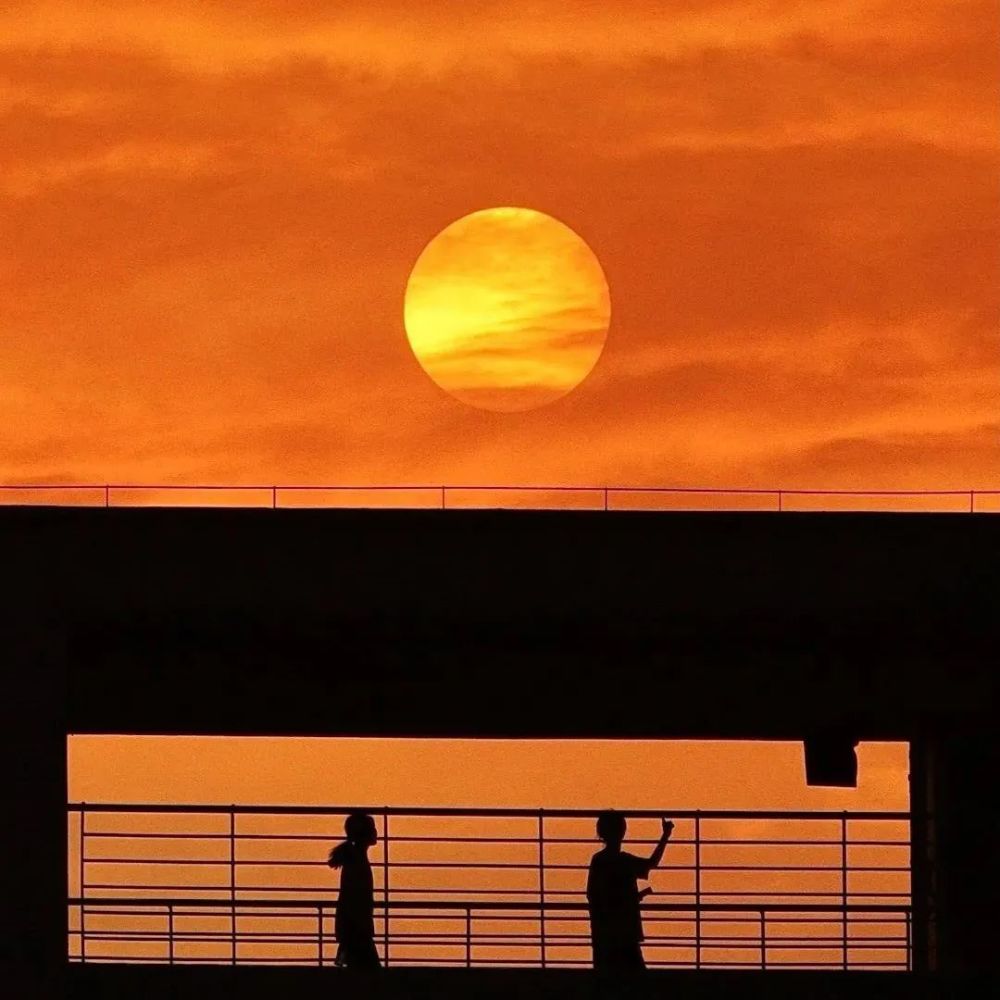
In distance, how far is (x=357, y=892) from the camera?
20797 millimetres

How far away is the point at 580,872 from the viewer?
22.6 m

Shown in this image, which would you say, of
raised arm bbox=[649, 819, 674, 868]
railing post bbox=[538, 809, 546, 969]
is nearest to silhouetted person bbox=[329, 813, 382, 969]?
railing post bbox=[538, 809, 546, 969]

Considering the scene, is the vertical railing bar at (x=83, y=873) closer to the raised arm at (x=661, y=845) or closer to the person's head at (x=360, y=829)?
the person's head at (x=360, y=829)

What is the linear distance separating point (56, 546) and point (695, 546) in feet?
15.6

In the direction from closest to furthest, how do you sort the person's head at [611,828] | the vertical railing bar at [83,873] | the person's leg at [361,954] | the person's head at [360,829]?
the person's head at [611,828], the person's head at [360,829], the person's leg at [361,954], the vertical railing bar at [83,873]

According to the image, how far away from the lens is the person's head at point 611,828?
19.8 meters

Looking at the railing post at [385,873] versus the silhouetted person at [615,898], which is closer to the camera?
the silhouetted person at [615,898]

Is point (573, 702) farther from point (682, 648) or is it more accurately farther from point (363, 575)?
point (363, 575)

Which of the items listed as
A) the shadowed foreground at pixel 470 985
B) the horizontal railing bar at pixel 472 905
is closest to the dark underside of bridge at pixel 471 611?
the shadowed foreground at pixel 470 985

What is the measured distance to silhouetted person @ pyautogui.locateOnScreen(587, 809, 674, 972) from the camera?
64.9ft

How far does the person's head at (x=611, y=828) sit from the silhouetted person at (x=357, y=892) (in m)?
1.88

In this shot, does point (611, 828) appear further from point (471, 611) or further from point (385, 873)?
point (385, 873)

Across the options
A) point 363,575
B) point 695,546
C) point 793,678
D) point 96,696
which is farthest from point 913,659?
point 96,696

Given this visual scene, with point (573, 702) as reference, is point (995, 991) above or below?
below
